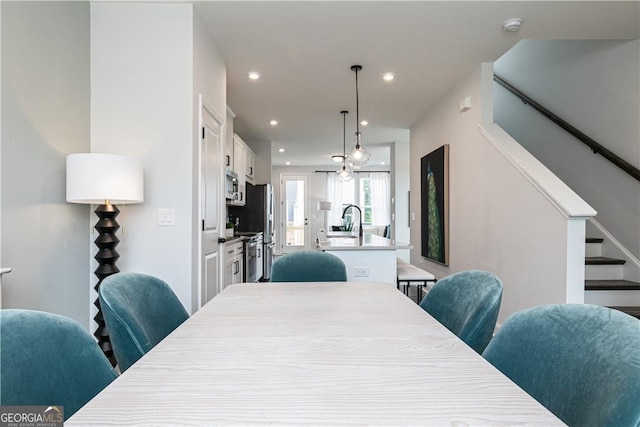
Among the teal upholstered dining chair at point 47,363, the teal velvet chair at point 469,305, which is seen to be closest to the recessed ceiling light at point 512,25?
the teal velvet chair at point 469,305

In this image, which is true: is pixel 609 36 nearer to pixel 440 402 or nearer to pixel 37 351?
pixel 440 402

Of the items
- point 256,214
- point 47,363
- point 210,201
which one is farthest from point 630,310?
point 256,214

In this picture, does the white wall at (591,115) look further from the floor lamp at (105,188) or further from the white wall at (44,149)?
the white wall at (44,149)

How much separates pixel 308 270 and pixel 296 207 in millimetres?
8070

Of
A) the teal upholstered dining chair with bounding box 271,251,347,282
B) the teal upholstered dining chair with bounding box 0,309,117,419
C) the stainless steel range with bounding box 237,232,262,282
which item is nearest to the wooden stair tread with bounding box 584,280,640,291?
the teal upholstered dining chair with bounding box 271,251,347,282

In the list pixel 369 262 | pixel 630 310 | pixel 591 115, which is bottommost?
pixel 630 310

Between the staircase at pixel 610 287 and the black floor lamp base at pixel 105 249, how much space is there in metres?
3.59

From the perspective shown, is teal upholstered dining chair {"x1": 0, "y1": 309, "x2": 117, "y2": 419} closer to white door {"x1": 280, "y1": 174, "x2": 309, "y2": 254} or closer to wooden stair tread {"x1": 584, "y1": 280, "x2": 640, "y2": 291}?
wooden stair tread {"x1": 584, "y1": 280, "x2": 640, "y2": 291}

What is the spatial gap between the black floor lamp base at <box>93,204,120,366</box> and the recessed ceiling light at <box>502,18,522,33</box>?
10.2 ft

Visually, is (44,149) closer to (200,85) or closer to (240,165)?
(200,85)

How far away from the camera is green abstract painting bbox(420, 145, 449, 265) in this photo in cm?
441

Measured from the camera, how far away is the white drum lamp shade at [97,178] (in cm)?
201

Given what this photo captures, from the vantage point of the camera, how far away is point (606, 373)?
2.35 feet

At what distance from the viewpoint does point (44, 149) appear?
6.58ft
